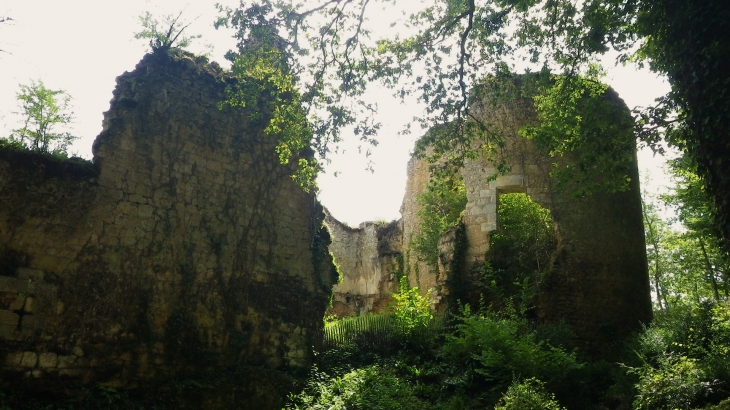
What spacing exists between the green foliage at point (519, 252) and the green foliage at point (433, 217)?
2.03m

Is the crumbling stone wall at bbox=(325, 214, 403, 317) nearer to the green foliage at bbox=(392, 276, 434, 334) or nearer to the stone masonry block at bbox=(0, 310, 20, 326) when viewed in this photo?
the green foliage at bbox=(392, 276, 434, 334)

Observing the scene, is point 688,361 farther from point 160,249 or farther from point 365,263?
point 365,263

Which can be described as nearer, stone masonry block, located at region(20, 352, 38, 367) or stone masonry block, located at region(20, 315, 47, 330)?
stone masonry block, located at region(20, 352, 38, 367)

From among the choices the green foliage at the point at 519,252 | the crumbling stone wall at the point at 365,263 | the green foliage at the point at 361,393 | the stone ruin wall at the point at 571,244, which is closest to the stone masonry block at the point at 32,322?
the green foliage at the point at 361,393

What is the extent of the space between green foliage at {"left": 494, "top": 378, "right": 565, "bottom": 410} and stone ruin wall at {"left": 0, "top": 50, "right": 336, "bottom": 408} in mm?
4345

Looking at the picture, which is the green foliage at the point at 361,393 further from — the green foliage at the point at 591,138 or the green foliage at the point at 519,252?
the green foliage at the point at 591,138

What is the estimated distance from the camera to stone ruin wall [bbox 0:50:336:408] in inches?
330

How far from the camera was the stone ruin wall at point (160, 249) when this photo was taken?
27.5 feet

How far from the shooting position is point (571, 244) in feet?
45.2

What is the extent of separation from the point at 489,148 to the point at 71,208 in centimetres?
727


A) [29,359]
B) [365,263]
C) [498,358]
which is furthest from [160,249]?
[365,263]

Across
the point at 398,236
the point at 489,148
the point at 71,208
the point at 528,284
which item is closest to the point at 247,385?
the point at 71,208

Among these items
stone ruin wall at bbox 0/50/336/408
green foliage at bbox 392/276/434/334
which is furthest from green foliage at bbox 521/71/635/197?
stone ruin wall at bbox 0/50/336/408

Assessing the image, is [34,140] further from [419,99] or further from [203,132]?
[419,99]
